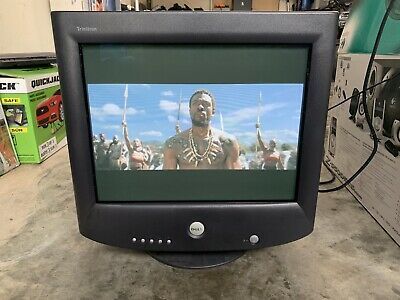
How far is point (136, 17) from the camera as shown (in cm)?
48

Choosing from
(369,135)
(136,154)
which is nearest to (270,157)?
→ (136,154)

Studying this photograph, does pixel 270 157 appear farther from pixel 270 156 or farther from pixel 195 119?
pixel 195 119

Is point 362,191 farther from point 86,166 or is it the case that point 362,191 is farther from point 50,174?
point 50,174

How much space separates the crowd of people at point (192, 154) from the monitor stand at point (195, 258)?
0.17 m

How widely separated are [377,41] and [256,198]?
48 cm

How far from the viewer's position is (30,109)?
1.00 meters

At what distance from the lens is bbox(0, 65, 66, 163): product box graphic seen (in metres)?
0.99

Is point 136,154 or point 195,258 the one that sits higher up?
point 136,154

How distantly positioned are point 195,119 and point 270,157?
137 mm

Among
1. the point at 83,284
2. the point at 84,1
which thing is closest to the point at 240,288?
the point at 83,284

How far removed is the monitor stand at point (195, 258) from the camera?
60 cm

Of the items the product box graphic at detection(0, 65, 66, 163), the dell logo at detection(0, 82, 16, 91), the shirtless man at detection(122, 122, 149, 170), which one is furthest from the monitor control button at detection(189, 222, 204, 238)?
the dell logo at detection(0, 82, 16, 91)

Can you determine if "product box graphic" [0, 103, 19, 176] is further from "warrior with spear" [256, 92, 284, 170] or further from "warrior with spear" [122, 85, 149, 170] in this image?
"warrior with spear" [256, 92, 284, 170]

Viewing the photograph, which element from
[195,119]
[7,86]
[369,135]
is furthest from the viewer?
[7,86]
